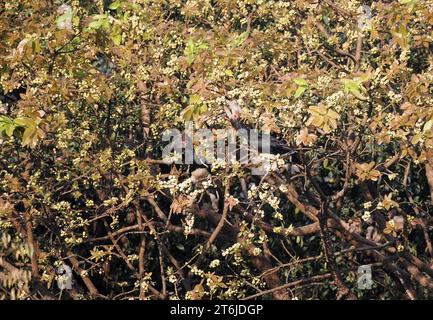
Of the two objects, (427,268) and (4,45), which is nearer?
(4,45)

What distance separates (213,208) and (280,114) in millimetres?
1452

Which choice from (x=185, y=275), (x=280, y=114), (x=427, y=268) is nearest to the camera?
(x=280, y=114)

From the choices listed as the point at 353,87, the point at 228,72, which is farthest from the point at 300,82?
the point at 228,72

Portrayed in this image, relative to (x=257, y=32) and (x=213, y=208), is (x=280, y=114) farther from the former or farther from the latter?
(x=213, y=208)

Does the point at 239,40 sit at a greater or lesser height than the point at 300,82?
greater

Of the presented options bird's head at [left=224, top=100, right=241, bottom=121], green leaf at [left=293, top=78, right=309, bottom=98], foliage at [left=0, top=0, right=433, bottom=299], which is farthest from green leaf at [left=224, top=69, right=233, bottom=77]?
green leaf at [left=293, top=78, right=309, bottom=98]

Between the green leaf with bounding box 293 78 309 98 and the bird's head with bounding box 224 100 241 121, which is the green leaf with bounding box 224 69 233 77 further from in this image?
the green leaf with bounding box 293 78 309 98

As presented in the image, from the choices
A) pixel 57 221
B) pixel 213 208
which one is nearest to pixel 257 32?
pixel 213 208

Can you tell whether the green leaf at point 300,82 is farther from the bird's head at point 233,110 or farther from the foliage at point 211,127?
the bird's head at point 233,110

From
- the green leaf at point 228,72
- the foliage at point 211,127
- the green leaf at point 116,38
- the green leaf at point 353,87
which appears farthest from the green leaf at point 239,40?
the green leaf at point 353,87

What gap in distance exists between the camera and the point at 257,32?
678cm

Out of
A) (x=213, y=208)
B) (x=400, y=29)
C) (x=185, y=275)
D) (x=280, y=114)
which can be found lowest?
(x=185, y=275)

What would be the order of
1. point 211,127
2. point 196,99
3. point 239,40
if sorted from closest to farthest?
1. point 196,99
2. point 239,40
3. point 211,127

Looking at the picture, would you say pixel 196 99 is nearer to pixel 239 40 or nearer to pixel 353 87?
pixel 239 40
